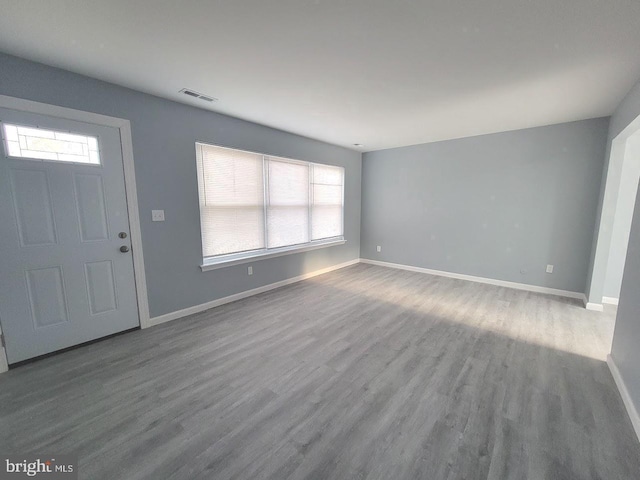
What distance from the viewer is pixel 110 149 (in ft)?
8.32

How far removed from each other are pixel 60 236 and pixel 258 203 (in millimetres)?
2202

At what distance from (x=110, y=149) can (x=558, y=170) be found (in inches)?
228

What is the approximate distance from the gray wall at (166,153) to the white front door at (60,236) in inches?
7.5

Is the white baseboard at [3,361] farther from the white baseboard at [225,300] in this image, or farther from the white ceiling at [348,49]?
the white ceiling at [348,49]

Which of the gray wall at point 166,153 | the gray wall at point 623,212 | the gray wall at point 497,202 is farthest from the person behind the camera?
the gray wall at point 497,202

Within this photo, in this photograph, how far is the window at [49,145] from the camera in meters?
2.08

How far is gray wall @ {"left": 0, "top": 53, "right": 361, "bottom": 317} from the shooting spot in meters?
2.20

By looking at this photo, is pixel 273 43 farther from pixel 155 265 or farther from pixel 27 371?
pixel 27 371

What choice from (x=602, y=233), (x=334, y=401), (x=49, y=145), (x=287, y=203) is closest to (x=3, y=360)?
(x=49, y=145)

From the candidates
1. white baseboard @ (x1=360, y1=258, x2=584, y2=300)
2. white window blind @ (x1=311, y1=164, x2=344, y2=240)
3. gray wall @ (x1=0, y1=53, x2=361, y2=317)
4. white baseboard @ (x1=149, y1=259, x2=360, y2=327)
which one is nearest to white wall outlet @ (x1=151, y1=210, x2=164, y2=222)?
gray wall @ (x1=0, y1=53, x2=361, y2=317)

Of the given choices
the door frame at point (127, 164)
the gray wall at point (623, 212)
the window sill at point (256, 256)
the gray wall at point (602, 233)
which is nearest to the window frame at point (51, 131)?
the door frame at point (127, 164)

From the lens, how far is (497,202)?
14.1 feet

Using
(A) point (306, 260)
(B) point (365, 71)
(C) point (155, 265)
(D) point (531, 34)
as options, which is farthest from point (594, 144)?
(C) point (155, 265)

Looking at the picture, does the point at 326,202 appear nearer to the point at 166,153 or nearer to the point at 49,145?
the point at 166,153
